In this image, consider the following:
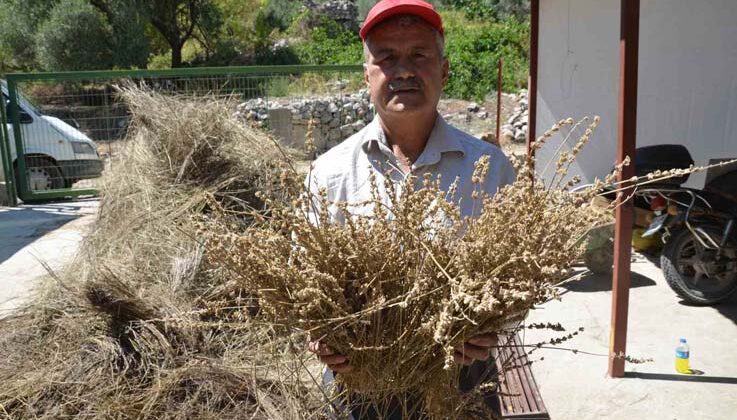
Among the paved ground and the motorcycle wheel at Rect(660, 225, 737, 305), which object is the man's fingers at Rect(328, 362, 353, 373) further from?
the motorcycle wheel at Rect(660, 225, 737, 305)

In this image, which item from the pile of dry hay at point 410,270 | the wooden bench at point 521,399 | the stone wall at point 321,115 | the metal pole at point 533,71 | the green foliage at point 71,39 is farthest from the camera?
the green foliage at point 71,39

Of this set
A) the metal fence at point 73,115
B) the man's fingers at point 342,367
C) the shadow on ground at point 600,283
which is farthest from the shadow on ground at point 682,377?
the metal fence at point 73,115

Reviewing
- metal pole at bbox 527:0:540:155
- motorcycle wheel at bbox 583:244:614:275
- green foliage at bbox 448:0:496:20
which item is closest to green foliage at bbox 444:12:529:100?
green foliage at bbox 448:0:496:20

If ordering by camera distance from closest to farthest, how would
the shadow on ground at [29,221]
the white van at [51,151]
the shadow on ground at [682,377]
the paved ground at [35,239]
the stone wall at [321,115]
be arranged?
the shadow on ground at [682,377], the paved ground at [35,239], the shadow on ground at [29,221], the white van at [51,151], the stone wall at [321,115]

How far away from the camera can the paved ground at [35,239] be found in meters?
5.13

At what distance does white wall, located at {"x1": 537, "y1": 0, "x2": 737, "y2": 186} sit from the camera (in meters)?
5.73

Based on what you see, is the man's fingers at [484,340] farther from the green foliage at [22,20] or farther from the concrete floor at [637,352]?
the green foliage at [22,20]

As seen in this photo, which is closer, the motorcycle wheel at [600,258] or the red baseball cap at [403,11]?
the red baseball cap at [403,11]

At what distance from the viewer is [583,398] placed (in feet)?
11.3

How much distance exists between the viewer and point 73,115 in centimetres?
859

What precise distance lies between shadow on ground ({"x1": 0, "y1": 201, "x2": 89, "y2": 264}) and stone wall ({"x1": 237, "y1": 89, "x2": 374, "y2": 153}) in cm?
259

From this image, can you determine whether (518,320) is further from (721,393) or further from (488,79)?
A: (488,79)

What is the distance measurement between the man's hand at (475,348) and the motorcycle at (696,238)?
135 inches

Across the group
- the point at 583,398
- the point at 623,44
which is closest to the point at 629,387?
the point at 583,398
